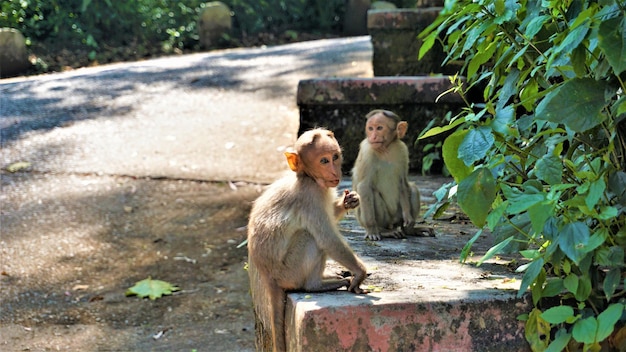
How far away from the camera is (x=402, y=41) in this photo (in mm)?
8328

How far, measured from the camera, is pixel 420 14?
8.21m

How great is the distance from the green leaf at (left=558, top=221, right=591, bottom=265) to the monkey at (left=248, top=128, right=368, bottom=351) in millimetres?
857

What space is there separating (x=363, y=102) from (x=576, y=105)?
163 inches

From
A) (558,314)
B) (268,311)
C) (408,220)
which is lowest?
(408,220)

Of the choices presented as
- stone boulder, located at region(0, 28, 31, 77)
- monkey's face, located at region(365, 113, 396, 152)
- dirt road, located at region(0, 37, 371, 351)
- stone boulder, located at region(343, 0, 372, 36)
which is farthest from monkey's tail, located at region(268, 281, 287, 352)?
stone boulder, located at region(343, 0, 372, 36)

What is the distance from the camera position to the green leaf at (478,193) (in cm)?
298

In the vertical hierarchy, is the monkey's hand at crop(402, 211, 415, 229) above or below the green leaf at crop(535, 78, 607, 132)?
below

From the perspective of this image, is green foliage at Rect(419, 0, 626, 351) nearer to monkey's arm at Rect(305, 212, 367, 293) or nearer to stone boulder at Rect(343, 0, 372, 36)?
monkey's arm at Rect(305, 212, 367, 293)

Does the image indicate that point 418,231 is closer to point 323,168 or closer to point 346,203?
point 346,203

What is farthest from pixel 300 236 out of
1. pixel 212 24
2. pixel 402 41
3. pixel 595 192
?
pixel 212 24

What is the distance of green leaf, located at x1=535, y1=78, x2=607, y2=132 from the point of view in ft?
9.18

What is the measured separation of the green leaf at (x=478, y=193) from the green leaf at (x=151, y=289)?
11.7 ft

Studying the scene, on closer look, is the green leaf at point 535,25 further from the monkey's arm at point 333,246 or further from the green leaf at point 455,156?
the monkey's arm at point 333,246

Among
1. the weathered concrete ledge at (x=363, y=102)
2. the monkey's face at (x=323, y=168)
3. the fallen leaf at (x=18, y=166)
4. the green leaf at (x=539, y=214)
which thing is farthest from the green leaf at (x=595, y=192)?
the fallen leaf at (x=18, y=166)
